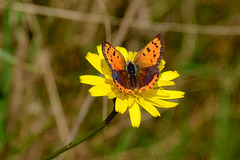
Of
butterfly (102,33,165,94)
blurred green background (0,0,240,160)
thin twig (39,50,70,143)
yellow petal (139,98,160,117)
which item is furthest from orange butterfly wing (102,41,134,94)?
thin twig (39,50,70,143)

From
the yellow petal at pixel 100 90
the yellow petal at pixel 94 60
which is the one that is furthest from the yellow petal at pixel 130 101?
the yellow petal at pixel 94 60

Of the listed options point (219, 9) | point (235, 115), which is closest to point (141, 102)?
point (235, 115)

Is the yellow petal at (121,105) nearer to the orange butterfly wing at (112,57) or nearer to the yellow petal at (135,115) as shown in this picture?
the yellow petal at (135,115)

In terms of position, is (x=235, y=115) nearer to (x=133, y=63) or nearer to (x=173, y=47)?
(x=173, y=47)

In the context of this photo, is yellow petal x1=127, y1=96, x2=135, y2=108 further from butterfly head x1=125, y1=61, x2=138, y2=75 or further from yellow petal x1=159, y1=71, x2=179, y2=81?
yellow petal x1=159, y1=71, x2=179, y2=81

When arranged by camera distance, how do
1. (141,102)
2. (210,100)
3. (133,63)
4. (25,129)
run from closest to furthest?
1. (141,102)
2. (133,63)
3. (25,129)
4. (210,100)

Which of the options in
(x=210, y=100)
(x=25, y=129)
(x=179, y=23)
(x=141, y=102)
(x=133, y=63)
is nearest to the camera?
(x=141, y=102)

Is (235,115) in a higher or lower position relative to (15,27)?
lower
